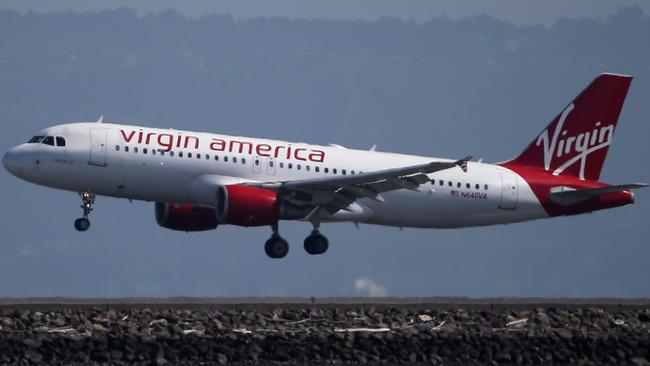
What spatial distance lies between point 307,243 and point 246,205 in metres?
3.62

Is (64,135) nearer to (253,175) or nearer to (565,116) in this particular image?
(253,175)

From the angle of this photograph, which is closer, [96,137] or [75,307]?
[75,307]

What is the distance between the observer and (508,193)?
61.2m

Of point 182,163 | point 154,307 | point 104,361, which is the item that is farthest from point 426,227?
point 104,361

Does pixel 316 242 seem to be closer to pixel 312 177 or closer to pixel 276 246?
pixel 276 246

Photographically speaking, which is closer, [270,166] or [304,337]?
[304,337]

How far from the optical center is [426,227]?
61.6 metres

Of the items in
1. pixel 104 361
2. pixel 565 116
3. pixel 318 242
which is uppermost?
pixel 565 116

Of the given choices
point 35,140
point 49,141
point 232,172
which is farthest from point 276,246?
point 35,140

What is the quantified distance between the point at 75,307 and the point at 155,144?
1173cm

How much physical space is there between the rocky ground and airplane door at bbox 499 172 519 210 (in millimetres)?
14459

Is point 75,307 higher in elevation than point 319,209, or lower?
lower

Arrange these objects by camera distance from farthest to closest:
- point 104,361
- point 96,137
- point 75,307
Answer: point 96,137 < point 75,307 < point 104,361

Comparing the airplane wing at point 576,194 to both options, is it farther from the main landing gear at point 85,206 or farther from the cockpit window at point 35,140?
the cockpit window at point 35,140
